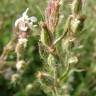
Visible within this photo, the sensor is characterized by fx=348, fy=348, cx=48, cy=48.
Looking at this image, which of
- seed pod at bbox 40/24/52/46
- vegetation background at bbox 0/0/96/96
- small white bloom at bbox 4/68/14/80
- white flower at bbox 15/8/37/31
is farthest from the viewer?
small white bloom at bbox 4/68/14/80

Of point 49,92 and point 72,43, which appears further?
point 49,92

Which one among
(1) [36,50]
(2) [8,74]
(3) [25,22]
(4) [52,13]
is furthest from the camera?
(1) [36,50]

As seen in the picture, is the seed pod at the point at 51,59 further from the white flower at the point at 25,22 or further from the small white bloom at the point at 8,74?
the small white bloom at the point at 8,74

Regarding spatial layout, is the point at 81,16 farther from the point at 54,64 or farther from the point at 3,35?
the point at 3,35

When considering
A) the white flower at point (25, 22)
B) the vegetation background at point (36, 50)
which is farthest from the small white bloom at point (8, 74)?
the white flower at point (25, 22)

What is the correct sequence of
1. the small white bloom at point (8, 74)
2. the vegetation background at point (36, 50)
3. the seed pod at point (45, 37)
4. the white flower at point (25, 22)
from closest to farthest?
the seed pod at point (45, 37) → the white flower at point (25, 22) → the vegetation background at point (36, 50) → the small white bloom at point (8, 74)

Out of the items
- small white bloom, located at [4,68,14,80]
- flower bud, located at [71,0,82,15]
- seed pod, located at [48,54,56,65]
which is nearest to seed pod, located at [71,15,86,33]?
flower bud, located at [71,0,82,15]

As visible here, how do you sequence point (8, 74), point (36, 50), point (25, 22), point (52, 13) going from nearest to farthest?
point (52, 13), point (25, 22), point (8, 74), point (36, 50)

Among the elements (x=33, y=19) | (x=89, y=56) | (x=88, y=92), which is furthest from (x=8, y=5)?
(x=33, y=19)

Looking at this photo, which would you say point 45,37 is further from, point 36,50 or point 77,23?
point 36,50

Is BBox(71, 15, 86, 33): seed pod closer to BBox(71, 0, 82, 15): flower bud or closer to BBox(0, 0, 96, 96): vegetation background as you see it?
BBox(71, 0, 82, 15): flower bud

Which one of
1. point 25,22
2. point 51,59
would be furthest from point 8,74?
point 51,59
